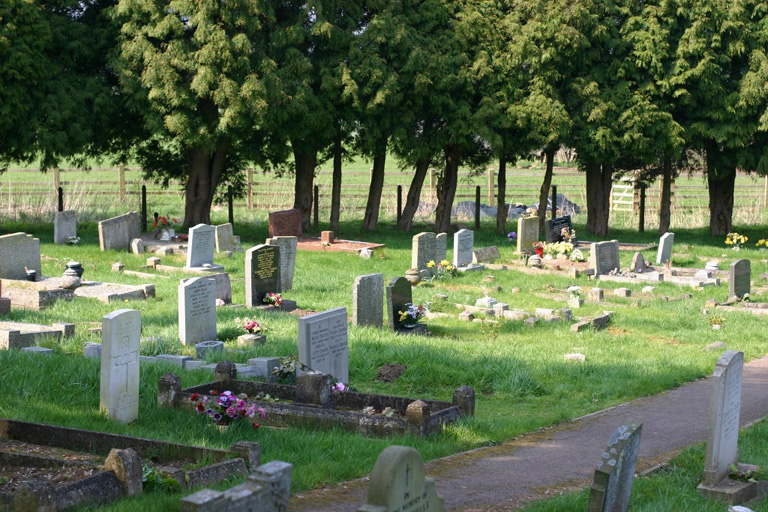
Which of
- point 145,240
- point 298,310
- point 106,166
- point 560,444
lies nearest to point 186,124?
point 145,240

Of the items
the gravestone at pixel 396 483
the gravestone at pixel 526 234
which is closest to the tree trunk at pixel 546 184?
the gravestone at pixel 526 234

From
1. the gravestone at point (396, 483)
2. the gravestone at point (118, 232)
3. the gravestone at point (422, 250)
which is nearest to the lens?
the gravestone at point (396, 483)

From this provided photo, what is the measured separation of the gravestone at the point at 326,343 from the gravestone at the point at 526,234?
14489 mm

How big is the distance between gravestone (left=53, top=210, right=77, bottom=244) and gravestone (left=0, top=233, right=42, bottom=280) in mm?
6238

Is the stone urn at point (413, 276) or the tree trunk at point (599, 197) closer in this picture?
the stone urn at point (413, 276)

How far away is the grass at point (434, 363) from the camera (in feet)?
31.1

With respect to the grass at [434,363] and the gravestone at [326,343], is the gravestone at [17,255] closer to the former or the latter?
the grass at [434,363]

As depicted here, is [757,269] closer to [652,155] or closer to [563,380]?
[652,155]

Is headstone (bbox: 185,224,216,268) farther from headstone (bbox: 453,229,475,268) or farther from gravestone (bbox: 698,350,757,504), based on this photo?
gravestone (bbox: 698,350,757,504)

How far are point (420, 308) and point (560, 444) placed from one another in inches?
250

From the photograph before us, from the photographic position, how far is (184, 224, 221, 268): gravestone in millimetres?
22188

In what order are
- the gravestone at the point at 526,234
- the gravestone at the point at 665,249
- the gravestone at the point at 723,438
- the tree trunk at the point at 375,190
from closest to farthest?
the gravestone at the point at 723,438, the gravestone at the point at 665,249, the gravestone at the point at 526,234, the tree trunk at the point at 375,190

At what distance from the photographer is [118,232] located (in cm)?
2469

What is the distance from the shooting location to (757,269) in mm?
25250
